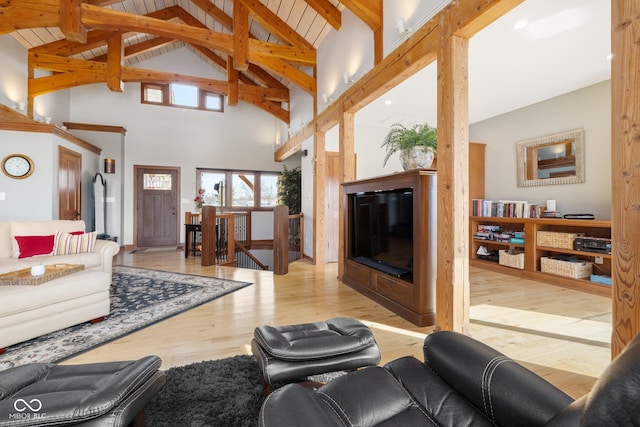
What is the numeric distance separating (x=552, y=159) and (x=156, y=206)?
343 inches

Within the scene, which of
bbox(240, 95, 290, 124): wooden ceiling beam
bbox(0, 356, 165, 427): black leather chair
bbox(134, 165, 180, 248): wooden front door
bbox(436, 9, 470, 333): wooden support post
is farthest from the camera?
bbox(134, 165, 180, 248): wooden front door

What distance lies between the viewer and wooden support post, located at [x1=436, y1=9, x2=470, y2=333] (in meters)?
2.40

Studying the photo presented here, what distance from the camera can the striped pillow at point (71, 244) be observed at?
375 centimetres

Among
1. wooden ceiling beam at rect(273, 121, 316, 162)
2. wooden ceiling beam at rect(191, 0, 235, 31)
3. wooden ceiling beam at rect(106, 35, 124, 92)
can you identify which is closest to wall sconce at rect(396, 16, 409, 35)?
wooden ceiling beam at rect(273, 121, 316, 162)

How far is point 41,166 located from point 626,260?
7486 millimetres

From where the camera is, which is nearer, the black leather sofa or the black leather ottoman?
the black leather sofa

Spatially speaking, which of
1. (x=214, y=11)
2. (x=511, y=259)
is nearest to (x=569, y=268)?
(x=511, y=259)

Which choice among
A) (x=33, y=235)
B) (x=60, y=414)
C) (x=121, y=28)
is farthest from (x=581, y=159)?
(x=33, y=235)

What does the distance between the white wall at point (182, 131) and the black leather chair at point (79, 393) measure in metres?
7.58

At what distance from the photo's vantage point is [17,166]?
5219 mm

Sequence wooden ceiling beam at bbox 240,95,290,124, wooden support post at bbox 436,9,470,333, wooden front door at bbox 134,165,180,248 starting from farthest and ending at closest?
wooden front door at bbox 134,165,180,248 < wooden ceiling beam at bbox 240,95,290,124 < wooden support post at bbox 436,9,470,333

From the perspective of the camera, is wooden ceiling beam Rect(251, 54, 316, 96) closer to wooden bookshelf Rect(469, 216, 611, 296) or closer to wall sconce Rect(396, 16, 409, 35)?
wall sconce Rect(396, 16, 409, 35)

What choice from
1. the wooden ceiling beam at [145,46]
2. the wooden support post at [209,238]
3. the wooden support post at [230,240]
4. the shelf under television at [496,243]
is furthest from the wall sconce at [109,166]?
the shelf under television at [496,243]

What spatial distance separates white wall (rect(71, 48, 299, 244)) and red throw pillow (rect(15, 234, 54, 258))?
4224 millimetres
